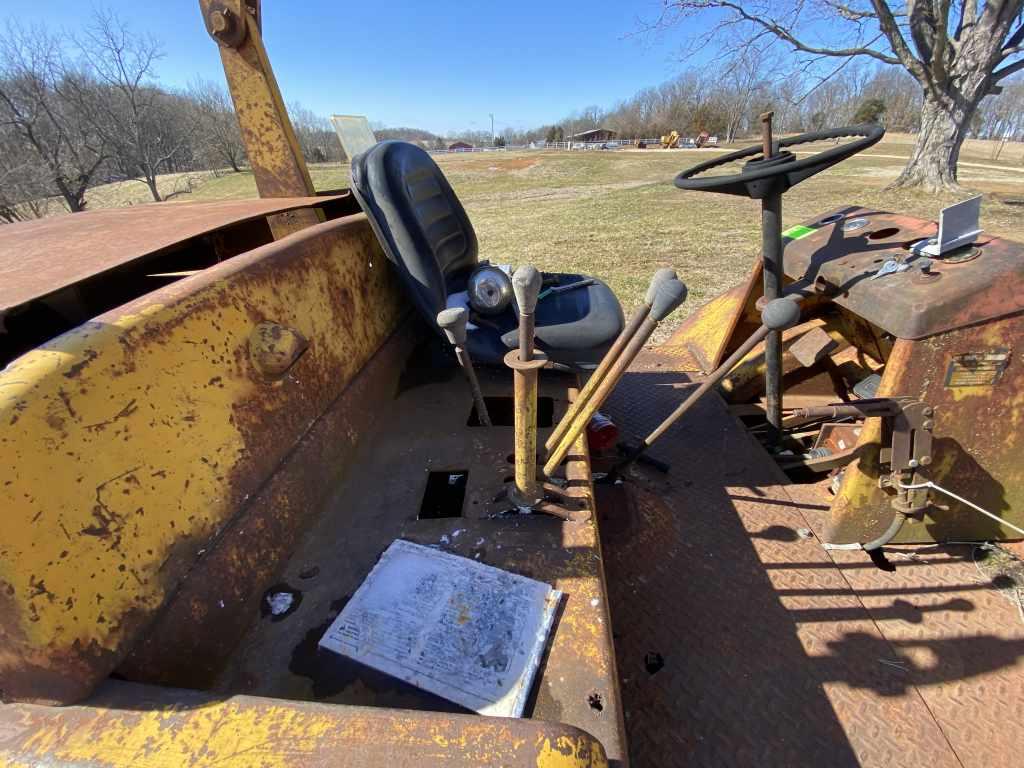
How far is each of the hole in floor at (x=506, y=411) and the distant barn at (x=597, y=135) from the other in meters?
69.0

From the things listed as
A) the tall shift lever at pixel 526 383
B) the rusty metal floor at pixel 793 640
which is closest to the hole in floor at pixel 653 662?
the rusty metal floor at pixel 793 640

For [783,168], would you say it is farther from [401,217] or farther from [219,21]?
[219,21]

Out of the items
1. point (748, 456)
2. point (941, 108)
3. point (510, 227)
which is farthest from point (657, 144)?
point (748, 456)

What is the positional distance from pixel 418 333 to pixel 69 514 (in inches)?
58.5

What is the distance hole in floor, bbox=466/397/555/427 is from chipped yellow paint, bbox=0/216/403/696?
66 centimetres

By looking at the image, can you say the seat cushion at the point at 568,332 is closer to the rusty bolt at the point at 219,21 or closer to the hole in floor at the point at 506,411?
the hole in floor at the point at 506,411

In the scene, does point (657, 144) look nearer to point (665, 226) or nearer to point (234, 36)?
point (665, 226)

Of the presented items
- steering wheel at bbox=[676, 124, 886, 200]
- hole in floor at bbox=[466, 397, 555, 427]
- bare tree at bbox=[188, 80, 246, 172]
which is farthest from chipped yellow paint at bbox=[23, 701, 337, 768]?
bare tree at bbox=[188, 80, 246, 172]

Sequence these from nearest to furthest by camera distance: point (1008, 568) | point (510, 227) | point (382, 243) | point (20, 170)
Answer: point (1008, 568) → point (382, 243) → point (510, 227) → point (20, 170)

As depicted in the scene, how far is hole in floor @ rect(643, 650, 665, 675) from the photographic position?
4.12ft

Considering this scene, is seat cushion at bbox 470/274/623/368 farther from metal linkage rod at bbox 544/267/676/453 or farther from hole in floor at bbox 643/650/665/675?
hole in floor at bbox 643/650/665/675

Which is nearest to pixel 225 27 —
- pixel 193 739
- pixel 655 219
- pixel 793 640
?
pixel 193 739

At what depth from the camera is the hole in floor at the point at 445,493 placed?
1314 millimetres

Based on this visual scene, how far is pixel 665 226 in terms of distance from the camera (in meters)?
8.36
